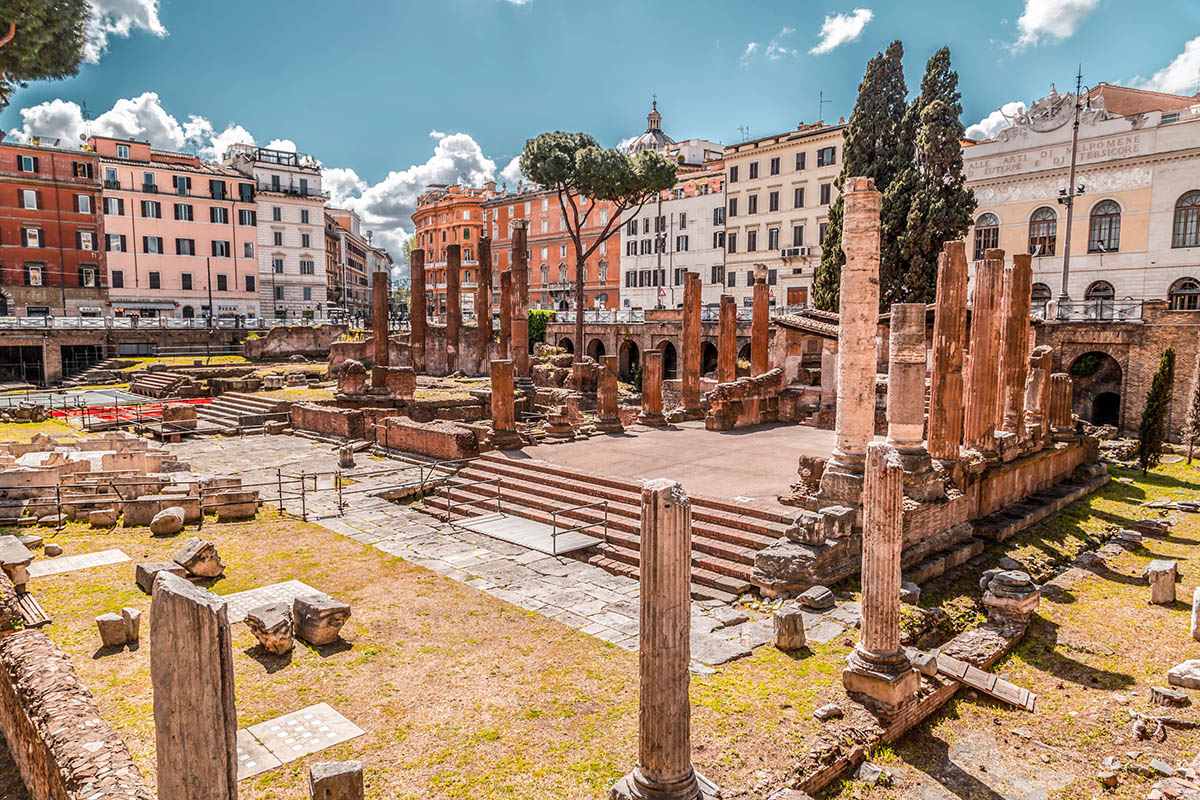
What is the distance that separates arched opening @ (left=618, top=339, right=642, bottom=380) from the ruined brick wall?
1488 inches

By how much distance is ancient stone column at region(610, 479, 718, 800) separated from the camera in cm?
545

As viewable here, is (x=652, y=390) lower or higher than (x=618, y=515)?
higher

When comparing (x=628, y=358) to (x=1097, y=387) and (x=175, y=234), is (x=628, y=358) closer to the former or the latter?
(x=1097, y=387)

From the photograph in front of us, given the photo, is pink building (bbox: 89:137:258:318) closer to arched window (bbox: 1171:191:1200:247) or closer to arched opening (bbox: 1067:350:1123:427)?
arched opening (bbox: 1067:350:1123:427)

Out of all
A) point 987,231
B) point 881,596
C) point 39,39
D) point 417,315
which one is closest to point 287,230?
point 417,315

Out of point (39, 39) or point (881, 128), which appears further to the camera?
point (881, 128)

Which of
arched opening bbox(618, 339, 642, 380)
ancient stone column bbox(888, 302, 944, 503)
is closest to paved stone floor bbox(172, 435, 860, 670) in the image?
ancient stone column bbox(888, 302, 944, 503)

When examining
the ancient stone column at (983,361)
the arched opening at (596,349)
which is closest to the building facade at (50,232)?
the arched opening at (596,349)

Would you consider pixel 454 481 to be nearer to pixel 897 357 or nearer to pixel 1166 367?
pixel 897 357

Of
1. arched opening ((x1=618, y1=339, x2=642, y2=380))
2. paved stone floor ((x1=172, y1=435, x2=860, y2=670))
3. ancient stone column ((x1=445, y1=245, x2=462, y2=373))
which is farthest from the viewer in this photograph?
arched opening ((x1=618, y1=339, x2=642, y2=380))

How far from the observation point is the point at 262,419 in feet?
85.1

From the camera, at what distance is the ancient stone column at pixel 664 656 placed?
545 centimetres

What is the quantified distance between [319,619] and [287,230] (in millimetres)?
53512

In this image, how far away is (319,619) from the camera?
8781 mm
